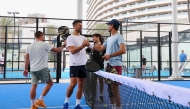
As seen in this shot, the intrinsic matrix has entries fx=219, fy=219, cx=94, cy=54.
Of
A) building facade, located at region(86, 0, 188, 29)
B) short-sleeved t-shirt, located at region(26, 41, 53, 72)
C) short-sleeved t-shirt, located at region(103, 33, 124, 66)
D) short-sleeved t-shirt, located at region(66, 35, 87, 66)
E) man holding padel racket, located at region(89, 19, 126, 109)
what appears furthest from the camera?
building facade, located at region(86, 0, 188, 29)

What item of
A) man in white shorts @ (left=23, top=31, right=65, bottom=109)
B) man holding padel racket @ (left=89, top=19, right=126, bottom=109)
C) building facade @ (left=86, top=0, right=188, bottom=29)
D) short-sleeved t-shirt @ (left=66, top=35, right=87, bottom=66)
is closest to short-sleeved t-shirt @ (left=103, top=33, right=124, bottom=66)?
man holding padel racket @ (left=89, top=19, right=126, bottom=109)

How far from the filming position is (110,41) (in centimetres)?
389

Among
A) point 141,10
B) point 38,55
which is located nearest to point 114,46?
point 38,55

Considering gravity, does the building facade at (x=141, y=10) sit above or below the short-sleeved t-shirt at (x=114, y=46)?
above

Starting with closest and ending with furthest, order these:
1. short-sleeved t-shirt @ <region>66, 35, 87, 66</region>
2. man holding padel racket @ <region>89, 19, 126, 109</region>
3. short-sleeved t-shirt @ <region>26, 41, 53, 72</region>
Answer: man holding padel racket @ <region>89, 19, 126, 109</region>, short-sleeved t-shirt @ <region>66, 35, 87, 66</region>, short-sleeved t-shirt @ <region>26, 41, 53, 72</region>

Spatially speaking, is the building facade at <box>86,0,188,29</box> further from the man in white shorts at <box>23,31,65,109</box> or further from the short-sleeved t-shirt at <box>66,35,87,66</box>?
the short-sleeved t-shirt at <box>66,35,87,66</box>

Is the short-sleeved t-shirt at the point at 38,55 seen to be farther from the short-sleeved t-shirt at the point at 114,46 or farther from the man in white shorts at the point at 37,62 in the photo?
the short-sleeved t-shirt at the point at 114,46

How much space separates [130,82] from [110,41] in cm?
153

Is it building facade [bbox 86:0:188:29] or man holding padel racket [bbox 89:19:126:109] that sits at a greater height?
building facade [bbox 86:0:188:29]

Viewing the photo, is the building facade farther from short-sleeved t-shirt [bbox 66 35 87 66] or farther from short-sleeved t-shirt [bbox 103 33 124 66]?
short-sleeved t-shirt [bbox 103 33 124 66]

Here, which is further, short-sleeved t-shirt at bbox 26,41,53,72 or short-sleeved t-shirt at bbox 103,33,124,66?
short-sleeved t-shirt at bbox 26,41,53,72

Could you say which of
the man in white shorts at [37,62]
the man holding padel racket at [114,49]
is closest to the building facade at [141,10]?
the man in white shorts at [37,62]

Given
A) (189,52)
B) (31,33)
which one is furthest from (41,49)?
(189,52)

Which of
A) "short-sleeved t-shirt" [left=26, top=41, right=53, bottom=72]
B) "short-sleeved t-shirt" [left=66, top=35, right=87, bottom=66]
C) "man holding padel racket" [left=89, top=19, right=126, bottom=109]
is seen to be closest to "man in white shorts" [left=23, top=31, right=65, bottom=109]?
"short-sleeved t-shirt" [left=26, top=41, right=53, bottom=72]
